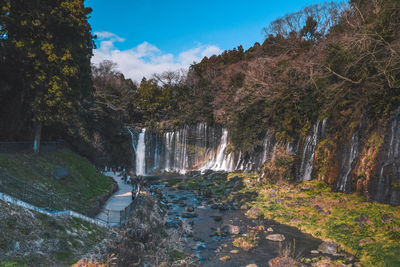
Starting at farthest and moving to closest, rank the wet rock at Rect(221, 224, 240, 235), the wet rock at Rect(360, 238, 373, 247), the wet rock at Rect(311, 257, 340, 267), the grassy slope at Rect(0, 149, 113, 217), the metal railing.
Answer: the wet rock at Rect(221, 224, 240, 235) < the grassy slope at Rect(0, 149, 113, 217) < the wet rock at Rect(360, 238, 373, 247) < the metal railing < the wet rock at Rect(311, 257, 340, 267)

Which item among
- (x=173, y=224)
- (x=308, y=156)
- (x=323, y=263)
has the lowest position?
(x=173, y=224)

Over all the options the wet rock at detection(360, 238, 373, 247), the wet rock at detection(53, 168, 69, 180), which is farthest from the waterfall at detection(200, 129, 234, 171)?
the wet rock at detection(360, 238, 373, 247)

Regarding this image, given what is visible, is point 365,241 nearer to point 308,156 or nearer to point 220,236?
point 220,236

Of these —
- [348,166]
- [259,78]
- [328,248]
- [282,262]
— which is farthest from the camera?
[259,78]

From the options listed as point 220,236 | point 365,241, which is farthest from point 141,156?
point 365,241

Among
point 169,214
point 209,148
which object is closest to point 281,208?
point 169,214

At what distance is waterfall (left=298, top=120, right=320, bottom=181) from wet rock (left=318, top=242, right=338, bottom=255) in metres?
11.1

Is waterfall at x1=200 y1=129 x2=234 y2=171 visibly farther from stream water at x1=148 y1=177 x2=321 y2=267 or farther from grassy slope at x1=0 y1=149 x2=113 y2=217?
grassy slope at x1=0 y1=149 x2=113 y2=217

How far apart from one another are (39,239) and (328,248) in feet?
43.1

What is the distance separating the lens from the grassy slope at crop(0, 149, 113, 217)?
14320mm

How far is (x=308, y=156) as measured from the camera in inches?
953

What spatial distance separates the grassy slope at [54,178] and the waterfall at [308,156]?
1874cm

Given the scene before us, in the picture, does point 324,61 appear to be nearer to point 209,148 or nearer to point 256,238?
point 256,238

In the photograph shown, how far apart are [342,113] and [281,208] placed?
10.3m
